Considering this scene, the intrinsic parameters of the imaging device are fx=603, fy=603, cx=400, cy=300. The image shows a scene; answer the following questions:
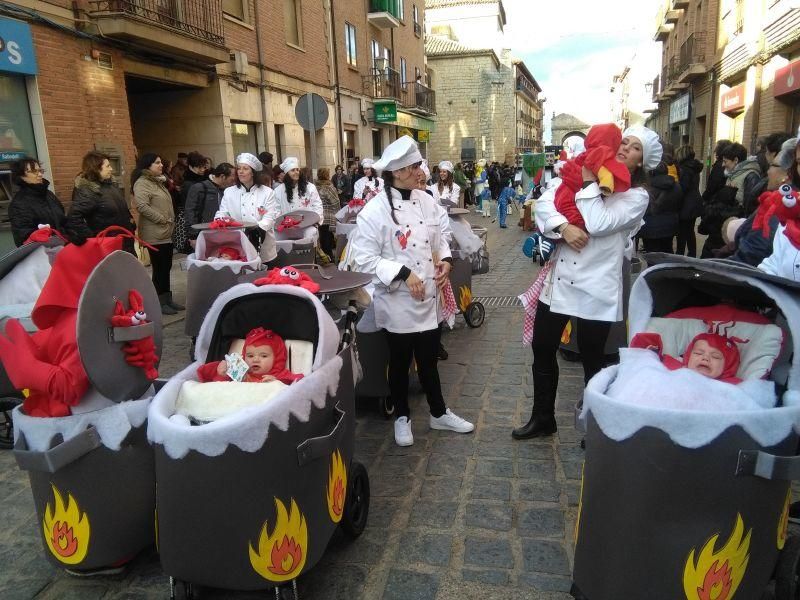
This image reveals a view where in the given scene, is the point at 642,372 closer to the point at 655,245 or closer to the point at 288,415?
the point at 288,415

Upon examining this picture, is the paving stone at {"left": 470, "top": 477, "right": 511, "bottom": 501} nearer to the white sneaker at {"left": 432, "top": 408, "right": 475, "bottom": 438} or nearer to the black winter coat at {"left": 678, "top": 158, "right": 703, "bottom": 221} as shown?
the white sneaker at {"left": 432, "top": 408, "right": 475, "bottom": 438}

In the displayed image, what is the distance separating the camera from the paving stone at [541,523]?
301 cm

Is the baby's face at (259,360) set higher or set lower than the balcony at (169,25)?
lower

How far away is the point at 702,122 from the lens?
2433cm

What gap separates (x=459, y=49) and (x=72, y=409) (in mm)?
45441

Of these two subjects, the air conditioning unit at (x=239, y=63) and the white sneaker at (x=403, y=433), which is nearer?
the white sneaker at (x=403, y=433)

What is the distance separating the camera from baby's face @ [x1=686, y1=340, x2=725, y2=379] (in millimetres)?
2463

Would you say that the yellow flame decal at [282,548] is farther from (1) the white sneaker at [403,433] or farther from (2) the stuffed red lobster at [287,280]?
(1) the white sneaker at [403,433]

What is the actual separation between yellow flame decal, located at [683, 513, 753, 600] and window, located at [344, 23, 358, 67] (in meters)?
21.2

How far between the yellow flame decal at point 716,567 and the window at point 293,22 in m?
16.9

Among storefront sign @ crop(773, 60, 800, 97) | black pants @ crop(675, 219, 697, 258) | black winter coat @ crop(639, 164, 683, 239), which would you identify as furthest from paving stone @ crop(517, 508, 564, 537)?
storefront sign @ crop(773, 60, 800, 97)

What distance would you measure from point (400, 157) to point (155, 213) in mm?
4795

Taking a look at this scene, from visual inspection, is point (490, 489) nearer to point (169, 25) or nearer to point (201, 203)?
point (201, 203)

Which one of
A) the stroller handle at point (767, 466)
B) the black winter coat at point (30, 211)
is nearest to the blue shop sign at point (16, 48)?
the black winter coat at point (30, 211)
